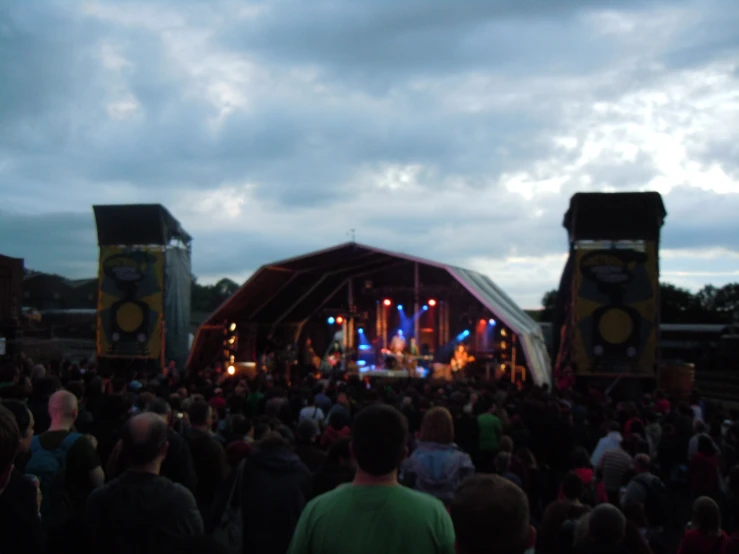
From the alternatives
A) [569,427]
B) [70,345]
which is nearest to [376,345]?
[70,345]

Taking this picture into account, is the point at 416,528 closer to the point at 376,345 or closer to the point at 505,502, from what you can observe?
the point at 505,502

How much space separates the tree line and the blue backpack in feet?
140

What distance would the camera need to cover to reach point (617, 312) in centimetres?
1736

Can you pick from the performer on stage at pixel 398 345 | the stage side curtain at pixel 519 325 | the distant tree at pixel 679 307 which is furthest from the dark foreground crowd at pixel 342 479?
the distant tree at pixel 679 307

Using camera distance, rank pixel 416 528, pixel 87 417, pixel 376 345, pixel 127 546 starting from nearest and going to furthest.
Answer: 1. pixel 416 528
2. pixel 127 546
3. pixel 87 417
4. pixel 376 345

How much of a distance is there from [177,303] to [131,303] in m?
1.45

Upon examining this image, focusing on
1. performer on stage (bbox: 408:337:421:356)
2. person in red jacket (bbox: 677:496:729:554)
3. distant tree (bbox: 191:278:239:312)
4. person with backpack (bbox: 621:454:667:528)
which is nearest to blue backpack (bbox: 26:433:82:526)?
person in red jacket (bbox: 677:496:729:554)

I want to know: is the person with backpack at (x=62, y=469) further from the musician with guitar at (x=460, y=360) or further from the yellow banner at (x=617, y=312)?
the musician with guitar at (x=460, y=360)

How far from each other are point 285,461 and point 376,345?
22189 mm

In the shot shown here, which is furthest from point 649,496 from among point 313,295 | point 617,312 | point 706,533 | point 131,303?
point 313,295

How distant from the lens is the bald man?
2.60m

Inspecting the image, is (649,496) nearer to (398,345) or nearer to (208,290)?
(398,345)

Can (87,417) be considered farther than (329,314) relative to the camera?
No

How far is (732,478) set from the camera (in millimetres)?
5426
